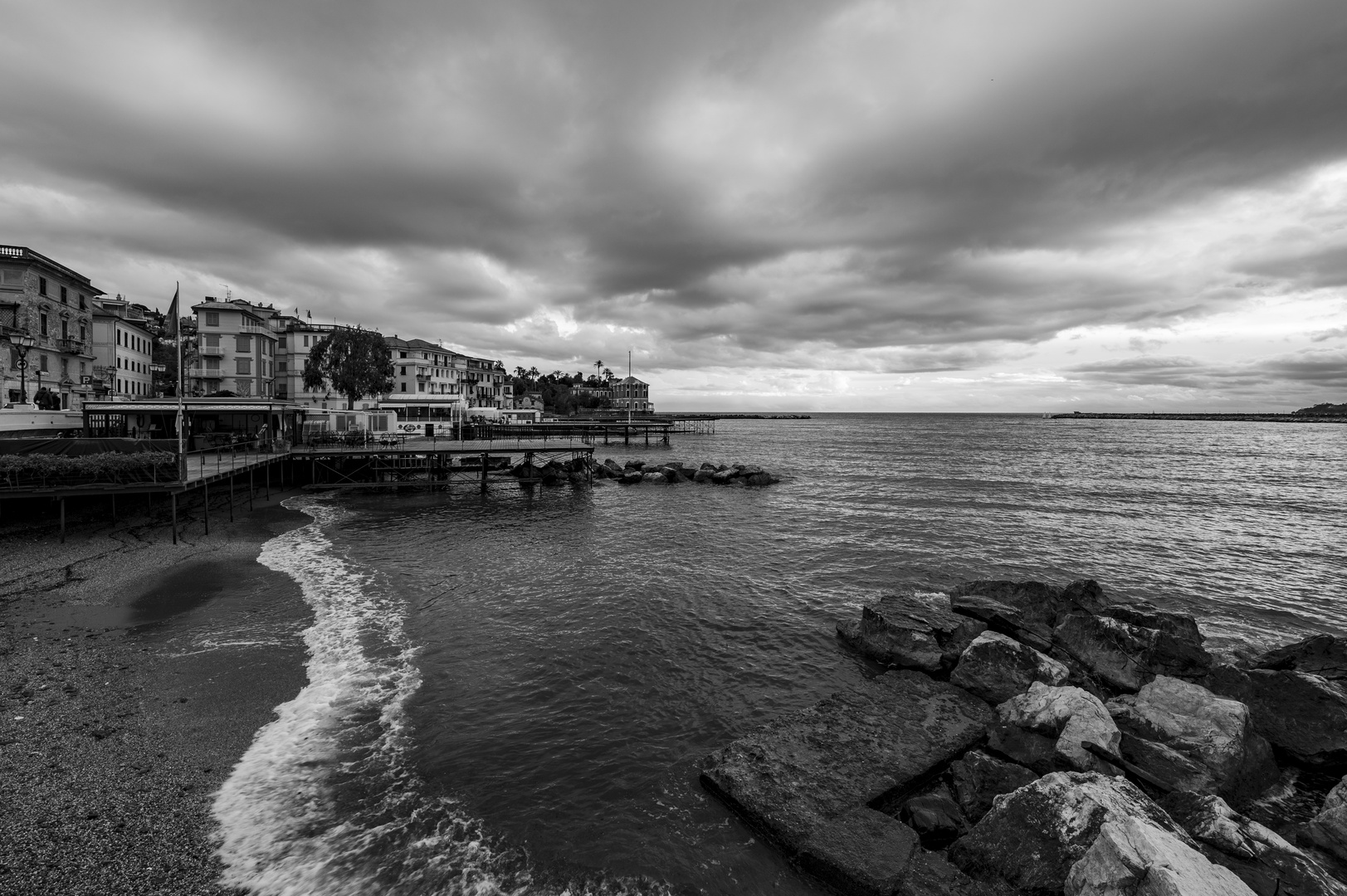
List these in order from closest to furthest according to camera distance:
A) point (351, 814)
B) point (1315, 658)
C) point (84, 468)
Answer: point (351, 814), point (1315, 658), point (84, 468)

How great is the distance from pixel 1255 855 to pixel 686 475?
46.7 metres

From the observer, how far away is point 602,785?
9758mm

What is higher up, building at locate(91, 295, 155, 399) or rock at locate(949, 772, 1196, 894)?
building at locate(91, 295, 155, 399)

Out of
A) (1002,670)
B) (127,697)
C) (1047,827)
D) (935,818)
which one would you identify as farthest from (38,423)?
(1047,827)

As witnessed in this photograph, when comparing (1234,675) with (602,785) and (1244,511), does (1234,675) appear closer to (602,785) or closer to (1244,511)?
(602,785)

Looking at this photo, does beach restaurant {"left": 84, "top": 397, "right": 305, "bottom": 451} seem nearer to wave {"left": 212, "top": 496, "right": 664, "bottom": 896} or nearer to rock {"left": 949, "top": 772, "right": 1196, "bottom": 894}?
wave {"left": 212, "top": 496, "right": 664, "bottom": 896}

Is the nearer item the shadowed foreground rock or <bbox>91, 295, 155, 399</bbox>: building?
the shadowed foreground rock

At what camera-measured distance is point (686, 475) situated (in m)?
53.2

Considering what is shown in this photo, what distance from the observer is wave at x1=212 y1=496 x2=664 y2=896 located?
7.69 meters

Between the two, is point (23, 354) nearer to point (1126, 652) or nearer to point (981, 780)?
point (981, 780)

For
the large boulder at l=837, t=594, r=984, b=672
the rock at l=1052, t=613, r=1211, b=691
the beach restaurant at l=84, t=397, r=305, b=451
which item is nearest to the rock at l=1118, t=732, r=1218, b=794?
the rock at l=1052, t=613, r=1211, b=691

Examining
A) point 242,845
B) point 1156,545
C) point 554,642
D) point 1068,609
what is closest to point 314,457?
point 554,642

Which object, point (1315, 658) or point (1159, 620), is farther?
point (1159, 620)

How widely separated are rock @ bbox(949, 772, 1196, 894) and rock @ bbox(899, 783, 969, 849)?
0.59 meters
